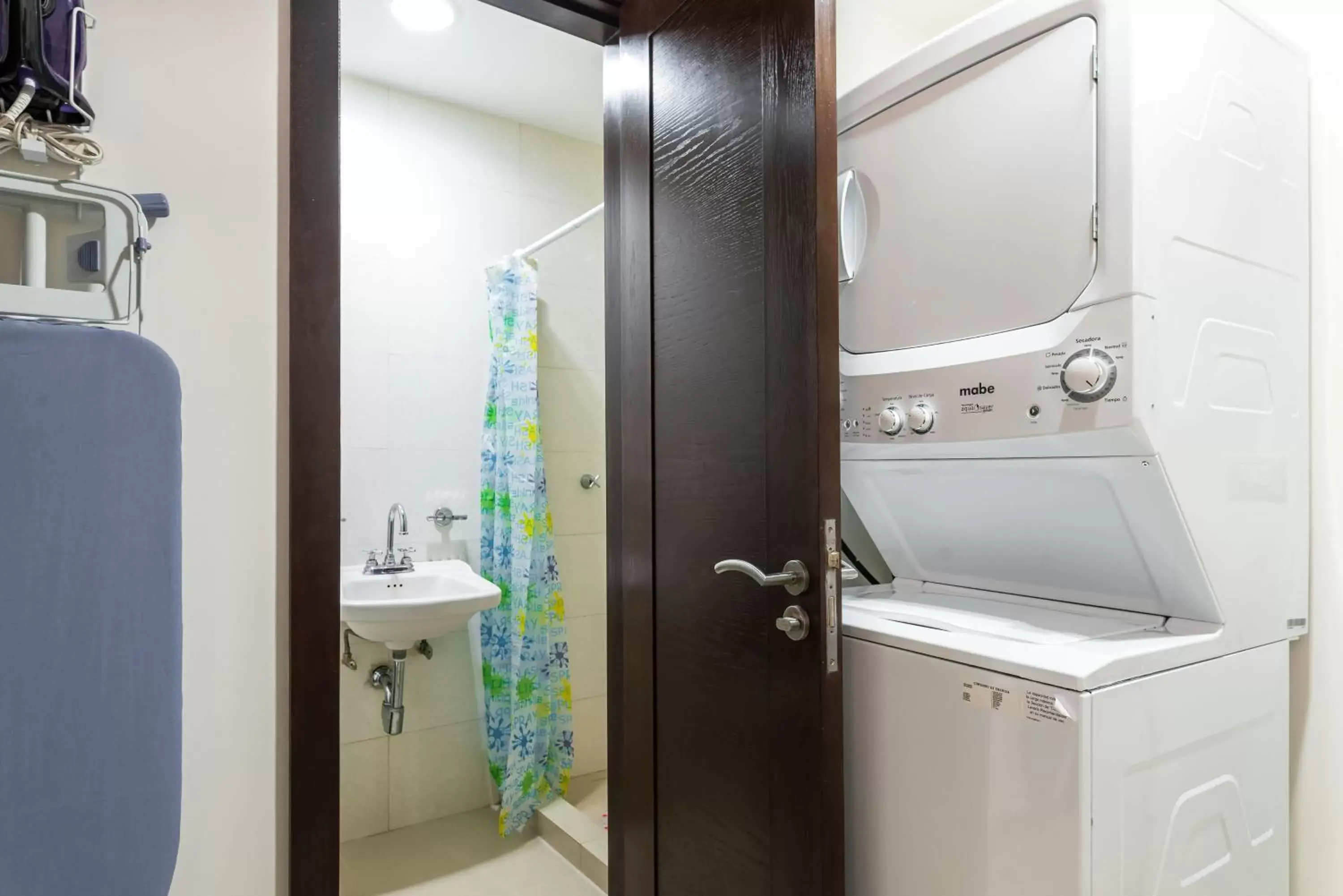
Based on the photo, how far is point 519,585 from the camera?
2455 mm

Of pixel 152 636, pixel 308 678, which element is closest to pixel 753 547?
pixel 308 678

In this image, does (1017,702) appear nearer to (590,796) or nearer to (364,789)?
(590,796)

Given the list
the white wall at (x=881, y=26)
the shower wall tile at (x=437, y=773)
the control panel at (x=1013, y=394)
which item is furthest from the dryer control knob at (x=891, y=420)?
the shower wall tile at (x=437, y=773)

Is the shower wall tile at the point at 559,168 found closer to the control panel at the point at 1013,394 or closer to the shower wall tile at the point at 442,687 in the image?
the shower wall tile at the point at 442,687

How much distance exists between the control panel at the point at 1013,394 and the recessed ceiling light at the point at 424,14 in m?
1.61

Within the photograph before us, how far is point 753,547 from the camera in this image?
3.94 feet

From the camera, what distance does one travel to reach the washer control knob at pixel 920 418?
1258mm

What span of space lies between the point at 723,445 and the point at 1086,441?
0.54 metres

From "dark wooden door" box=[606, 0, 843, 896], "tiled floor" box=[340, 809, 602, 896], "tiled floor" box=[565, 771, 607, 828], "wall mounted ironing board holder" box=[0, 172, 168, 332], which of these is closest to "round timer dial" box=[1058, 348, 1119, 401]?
"dark wooden door" box=[606, 0, 843, 896]

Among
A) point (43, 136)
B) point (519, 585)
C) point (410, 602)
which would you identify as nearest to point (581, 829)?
point (519, 585)

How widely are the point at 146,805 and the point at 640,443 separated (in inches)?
37.3

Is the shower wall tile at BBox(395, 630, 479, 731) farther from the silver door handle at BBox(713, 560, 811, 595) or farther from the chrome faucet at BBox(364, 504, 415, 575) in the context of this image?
the silver door handle at BBox(713, 560, 811, 595)

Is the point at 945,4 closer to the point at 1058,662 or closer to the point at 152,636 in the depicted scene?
the point at 1058,662

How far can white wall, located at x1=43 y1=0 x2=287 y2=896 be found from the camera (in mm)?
1088
